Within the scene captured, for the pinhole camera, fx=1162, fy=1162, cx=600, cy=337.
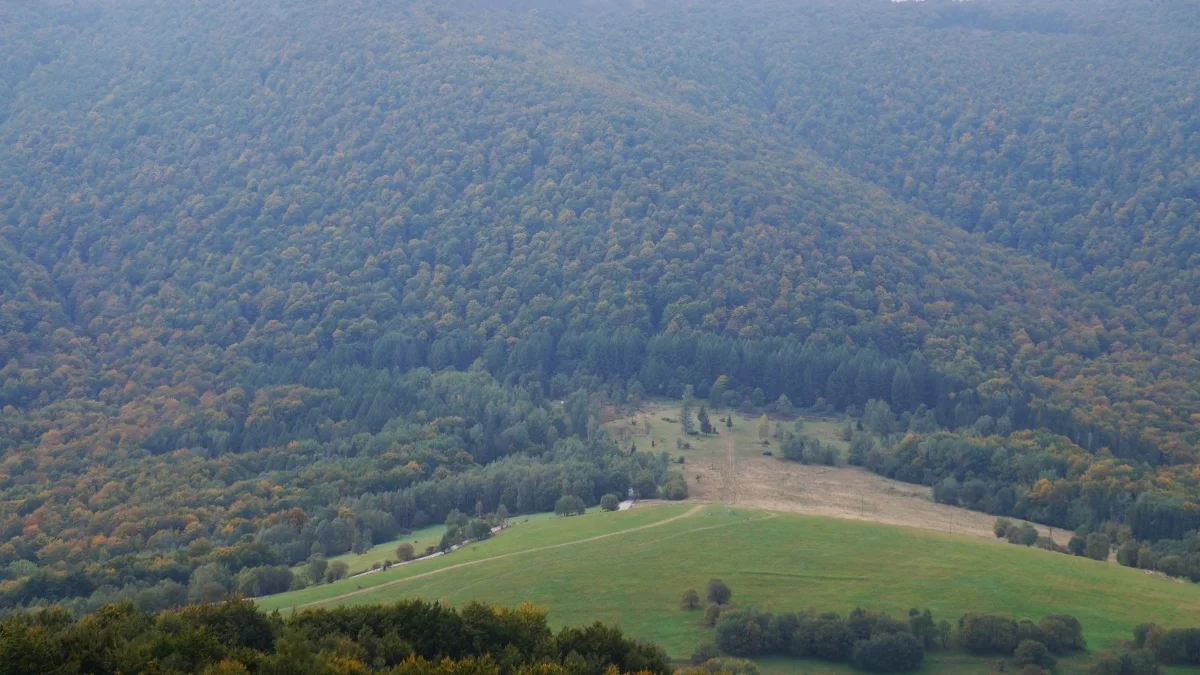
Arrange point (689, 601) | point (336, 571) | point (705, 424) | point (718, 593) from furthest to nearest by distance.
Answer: point (705, 424) < point (336, 571) < point (718, 593) < point (689, 601)

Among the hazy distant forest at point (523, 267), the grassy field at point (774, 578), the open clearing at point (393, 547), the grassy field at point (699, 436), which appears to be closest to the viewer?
the grassy field at point (774, 578)

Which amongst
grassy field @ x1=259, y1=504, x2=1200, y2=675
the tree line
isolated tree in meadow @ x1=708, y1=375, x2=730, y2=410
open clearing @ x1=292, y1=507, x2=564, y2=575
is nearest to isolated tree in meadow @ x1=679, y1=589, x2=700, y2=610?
grassy field @ x1=259, y1=504, x2=1200, y2=675

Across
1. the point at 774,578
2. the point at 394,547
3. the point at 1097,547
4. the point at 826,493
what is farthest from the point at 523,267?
the point at 774,578

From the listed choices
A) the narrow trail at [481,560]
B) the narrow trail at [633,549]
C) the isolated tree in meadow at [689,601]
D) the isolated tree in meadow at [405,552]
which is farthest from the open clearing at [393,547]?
the isolated tree in meadow at [689,601]

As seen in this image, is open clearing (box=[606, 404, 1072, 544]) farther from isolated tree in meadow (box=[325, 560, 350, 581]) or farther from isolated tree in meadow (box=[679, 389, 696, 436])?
isolated tree in meadow (box=[325, 560, 350, 581])

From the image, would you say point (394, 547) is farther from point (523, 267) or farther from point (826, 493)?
point (523, 267)

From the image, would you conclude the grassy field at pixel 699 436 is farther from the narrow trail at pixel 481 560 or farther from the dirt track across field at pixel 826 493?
the narrow trail at pixel 481 560
